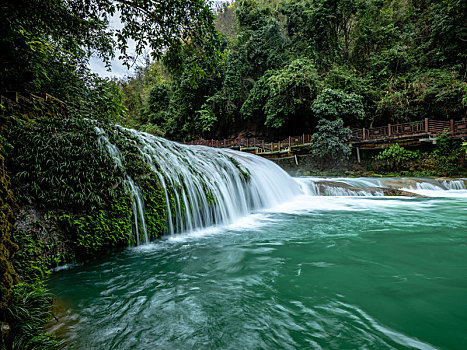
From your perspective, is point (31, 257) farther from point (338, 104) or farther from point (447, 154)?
point (447, 154)

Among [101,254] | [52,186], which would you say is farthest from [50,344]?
[52,186]

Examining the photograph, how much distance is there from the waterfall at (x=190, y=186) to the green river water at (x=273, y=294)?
509 mm

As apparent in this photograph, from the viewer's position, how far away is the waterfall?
3496 millimetres

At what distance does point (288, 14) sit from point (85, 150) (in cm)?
2718

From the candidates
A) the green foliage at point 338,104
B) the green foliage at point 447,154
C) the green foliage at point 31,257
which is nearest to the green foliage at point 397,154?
the green foliage at point 447,154

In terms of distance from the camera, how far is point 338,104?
664 inches

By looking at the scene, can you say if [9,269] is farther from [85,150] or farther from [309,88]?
[309,88]

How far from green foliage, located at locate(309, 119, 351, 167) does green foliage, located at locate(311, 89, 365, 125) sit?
0.74 meters

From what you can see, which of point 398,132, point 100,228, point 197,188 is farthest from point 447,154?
point 100,228

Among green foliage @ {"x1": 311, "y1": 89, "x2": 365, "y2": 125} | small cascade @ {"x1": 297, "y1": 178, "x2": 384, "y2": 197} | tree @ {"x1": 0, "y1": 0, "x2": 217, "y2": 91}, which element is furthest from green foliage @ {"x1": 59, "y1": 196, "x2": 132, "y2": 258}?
green foliage @ {"x1": 311, "y1": 89, "x2": 365, "y2": 125}

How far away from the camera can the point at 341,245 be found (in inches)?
130

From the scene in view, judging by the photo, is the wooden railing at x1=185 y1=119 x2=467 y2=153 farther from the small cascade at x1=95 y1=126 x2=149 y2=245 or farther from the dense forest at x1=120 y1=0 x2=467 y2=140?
the small cascade at x1=95 y1=126 x2=149 y2=245

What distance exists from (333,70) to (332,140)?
6.83 meters

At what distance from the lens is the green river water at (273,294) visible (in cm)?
146
